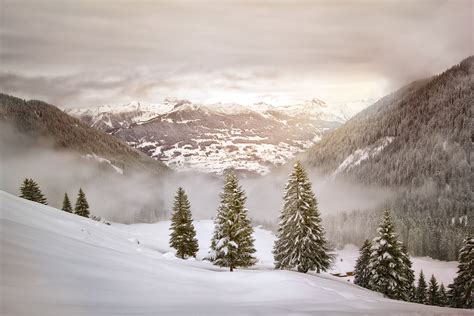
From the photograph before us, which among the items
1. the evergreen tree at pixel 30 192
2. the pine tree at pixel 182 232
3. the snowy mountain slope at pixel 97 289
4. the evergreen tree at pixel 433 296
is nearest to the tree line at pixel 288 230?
the pine tree at pixel 182 232

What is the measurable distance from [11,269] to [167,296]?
444cm

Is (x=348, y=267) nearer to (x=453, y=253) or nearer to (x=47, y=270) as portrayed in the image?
(x=453, y=253)

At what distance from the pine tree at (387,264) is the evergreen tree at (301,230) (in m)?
4.03

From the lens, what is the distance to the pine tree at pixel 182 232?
3728 centimetres

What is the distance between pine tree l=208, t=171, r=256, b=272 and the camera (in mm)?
27795

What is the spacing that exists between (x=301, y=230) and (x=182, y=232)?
1497 cm

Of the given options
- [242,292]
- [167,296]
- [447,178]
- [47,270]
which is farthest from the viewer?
[447,178]

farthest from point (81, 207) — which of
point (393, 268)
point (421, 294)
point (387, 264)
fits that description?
point (421, 294)

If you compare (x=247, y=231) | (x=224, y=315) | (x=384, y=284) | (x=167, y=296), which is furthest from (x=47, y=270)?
(x=384, y=284)

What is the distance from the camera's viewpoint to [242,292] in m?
14.0

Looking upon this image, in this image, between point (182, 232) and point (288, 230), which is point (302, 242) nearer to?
point (288, 230)

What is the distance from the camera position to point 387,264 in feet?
97.5

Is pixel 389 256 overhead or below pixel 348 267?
overhead

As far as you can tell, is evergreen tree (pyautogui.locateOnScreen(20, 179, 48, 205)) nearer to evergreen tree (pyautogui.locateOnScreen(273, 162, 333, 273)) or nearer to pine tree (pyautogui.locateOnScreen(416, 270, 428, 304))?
evergreen tree (pyautogui.locateOnScreen(273, 162, 333, 273))
